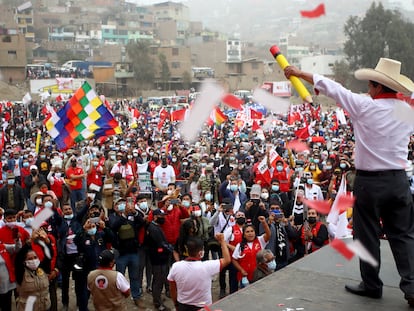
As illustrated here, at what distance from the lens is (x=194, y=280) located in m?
4.86

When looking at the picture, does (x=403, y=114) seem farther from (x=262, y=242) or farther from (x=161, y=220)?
(x=161, y=220)

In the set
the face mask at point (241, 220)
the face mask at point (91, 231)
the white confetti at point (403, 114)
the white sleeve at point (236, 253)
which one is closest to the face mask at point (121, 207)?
the face mask at point (91, 231)

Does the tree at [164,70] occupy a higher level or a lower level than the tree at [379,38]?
lower

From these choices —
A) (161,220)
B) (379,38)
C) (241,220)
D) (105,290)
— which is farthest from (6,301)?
(379,38)

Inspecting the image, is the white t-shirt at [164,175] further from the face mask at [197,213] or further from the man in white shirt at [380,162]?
the man in white shirt at [380,162]

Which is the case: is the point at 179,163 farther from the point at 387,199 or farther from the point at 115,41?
the point at 115,41

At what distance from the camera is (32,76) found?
57.7 m

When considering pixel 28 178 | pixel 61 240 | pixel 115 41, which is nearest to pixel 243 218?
pixel 61 240

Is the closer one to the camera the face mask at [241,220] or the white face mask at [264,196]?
the face mask at [241,220]

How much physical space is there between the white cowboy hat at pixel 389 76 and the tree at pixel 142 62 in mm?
63642

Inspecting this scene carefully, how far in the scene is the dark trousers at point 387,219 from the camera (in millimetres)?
3346

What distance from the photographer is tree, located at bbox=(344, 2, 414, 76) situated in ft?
174

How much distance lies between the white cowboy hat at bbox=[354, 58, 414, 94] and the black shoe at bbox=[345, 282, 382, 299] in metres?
1.29

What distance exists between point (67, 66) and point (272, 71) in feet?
81.2
